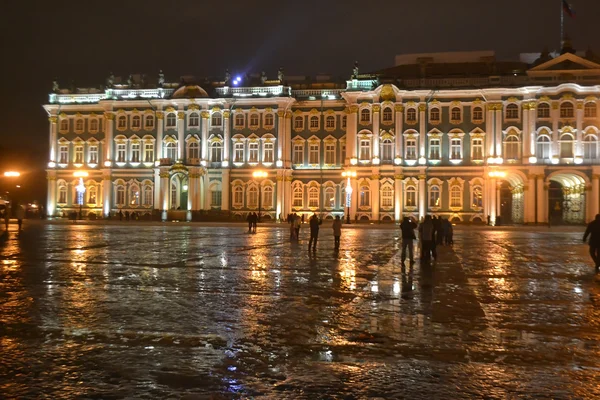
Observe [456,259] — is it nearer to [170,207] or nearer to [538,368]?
[538,368]

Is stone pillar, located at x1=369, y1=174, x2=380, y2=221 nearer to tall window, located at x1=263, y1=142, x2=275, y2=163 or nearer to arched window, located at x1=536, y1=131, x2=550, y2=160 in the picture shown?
tall window, located at x1=263, y1=142, x2=275, y2=163

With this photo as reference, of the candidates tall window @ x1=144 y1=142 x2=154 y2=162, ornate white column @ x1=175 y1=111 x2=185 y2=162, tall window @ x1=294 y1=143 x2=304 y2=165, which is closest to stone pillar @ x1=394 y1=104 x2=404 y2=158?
tall window @ x1=294 y1=143 x2=304 y2=165

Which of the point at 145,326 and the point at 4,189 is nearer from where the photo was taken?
the point at 145,326

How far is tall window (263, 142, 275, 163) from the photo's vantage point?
203 feet

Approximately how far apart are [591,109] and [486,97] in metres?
9.59

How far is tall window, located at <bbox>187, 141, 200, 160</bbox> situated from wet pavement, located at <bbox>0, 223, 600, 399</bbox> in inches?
1862

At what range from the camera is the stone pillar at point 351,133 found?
5953 cm

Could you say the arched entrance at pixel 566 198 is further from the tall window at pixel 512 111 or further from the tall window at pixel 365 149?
the tall window at pixel 365 149

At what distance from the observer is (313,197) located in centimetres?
6153

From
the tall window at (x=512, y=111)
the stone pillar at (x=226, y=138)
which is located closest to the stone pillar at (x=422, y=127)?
the tall window at (x=512, y=111)

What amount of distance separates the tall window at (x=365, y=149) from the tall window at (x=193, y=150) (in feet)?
56.6

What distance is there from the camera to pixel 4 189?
2963 inches

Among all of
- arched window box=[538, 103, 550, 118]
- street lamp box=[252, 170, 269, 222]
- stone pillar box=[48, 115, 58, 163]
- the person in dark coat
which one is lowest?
the person in dark coat

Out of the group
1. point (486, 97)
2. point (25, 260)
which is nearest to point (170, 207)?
point (486, 97)
